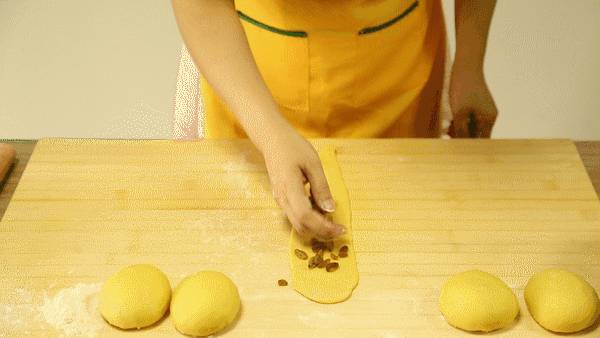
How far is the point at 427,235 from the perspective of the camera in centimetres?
86

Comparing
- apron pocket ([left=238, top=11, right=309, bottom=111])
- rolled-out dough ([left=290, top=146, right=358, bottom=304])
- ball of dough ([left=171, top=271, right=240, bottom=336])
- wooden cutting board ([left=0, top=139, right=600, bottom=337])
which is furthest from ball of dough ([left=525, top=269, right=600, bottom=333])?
apron pocket ([left=238, top=11, right=309, bottom=111])

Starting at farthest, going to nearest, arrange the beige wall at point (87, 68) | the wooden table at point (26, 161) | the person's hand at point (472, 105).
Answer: the beige wall at point (87, 68) < the person's hand at point (472, 105) < the wooden table at point (26, 161)

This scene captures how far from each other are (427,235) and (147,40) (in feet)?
5.27

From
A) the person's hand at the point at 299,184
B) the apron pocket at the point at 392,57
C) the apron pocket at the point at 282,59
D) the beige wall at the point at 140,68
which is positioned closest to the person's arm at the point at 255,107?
the person's hand at the point at 299,184

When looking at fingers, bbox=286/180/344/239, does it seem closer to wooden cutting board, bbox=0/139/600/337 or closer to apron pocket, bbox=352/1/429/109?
wooden cutting board, bbox=0/139/600/337

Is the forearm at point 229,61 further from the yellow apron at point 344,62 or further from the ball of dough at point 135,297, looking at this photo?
the ball of dough at point 135,297

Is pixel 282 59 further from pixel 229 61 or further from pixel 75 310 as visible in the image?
pixel 75 310

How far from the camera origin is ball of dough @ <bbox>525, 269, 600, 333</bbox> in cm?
73

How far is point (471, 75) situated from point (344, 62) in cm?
24

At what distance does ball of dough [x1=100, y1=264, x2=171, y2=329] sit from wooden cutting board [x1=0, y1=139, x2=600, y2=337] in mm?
18

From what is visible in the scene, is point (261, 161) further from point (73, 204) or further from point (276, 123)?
point (73, 204)

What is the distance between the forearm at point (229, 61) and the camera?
86 cm

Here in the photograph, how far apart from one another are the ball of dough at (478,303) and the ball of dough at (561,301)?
25 millimetres

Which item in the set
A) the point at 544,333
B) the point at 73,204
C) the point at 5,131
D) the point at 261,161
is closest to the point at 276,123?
the point at 261,161
